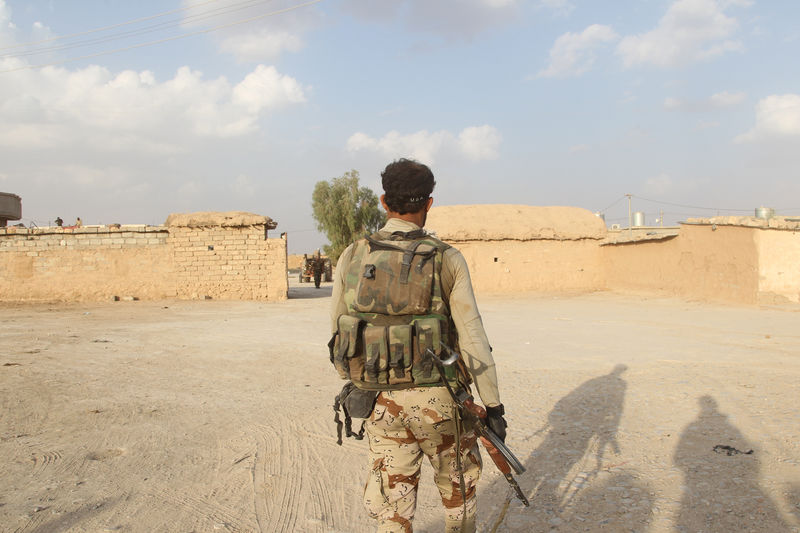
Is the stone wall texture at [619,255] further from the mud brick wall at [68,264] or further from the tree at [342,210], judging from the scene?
the tree at [342,210]

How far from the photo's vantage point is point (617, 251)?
55.3 ft

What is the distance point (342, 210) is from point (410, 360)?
35.6 metres

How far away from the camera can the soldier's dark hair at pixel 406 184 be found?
6.03ft

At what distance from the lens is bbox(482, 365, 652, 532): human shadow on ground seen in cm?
251

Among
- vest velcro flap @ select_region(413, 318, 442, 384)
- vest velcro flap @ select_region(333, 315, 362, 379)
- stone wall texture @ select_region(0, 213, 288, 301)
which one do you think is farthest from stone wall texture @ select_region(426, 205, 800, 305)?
vest velcro flap @ select_region(333, 315, 362, 379)

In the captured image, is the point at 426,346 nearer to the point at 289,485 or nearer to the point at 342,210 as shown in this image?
the point at 289,485

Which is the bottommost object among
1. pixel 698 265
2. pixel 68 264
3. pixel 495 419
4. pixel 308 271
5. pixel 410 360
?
pixel 308 271

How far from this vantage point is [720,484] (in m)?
2.81

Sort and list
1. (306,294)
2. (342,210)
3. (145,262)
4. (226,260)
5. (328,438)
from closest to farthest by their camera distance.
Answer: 1. (328,438)
2. (145,262)
3. (226,260)
4. (306,294)
5. (342,210)

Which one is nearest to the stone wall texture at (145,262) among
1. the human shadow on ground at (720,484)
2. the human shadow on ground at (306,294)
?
the human shadow on ground at (306,294)

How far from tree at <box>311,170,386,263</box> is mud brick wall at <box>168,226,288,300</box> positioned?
21323 mm

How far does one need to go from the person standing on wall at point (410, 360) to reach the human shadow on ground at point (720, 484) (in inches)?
52.8

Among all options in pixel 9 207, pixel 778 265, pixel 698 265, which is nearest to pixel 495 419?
pixel 778 265

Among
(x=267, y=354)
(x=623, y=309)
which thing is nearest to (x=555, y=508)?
(x=267, y=354)
